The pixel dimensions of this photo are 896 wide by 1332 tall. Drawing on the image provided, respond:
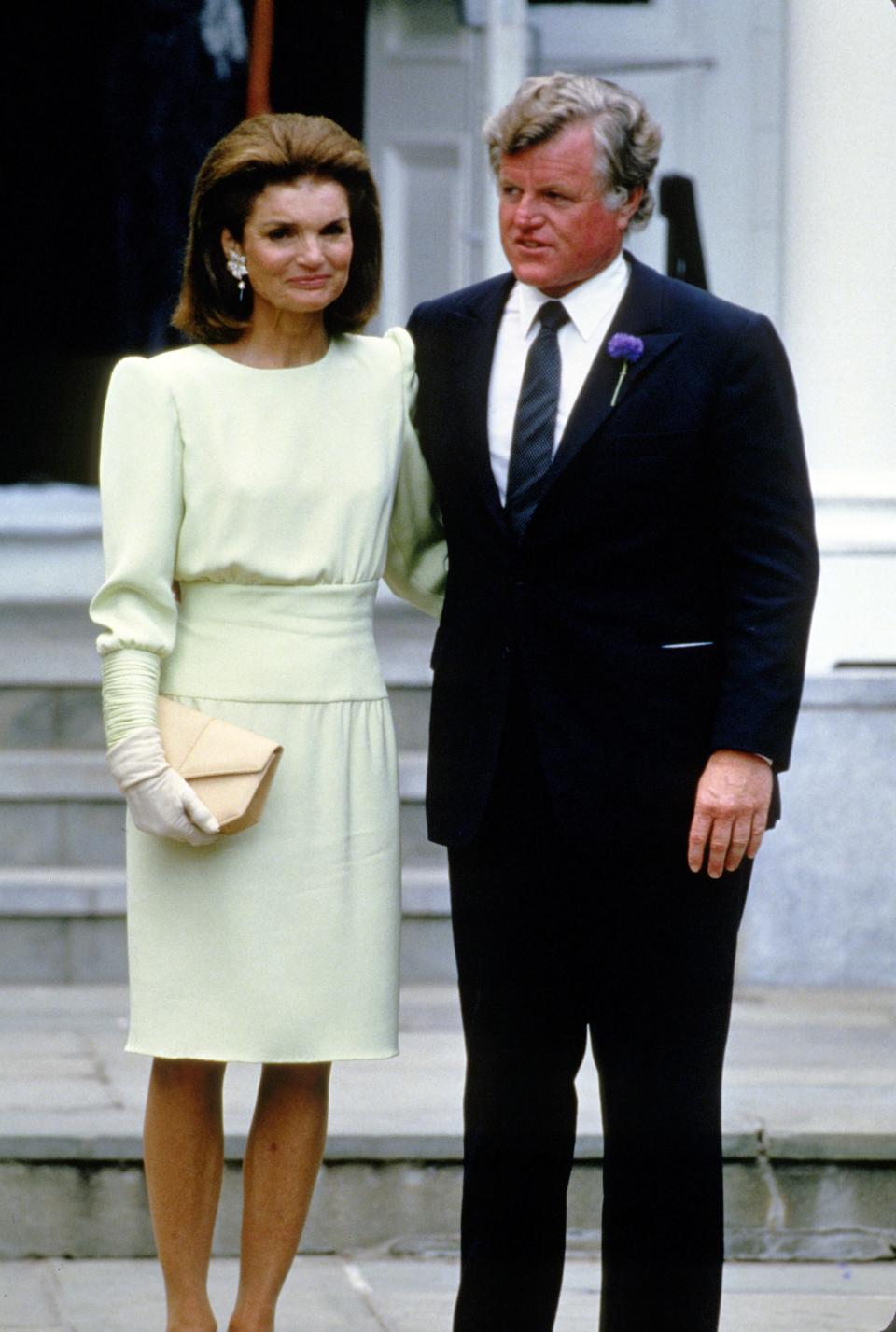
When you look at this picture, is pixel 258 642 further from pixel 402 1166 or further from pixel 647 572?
pixel 402 1166

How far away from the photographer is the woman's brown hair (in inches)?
124

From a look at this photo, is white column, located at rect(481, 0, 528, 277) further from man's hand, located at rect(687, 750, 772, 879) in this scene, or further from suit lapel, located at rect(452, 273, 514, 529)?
man's hand, located at rect(687, 750, 772, 879)

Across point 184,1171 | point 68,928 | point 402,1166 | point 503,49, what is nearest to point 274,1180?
point 184,1171

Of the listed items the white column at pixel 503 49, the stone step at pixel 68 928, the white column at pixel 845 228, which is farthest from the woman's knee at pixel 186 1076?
the white column at pixel 503 49

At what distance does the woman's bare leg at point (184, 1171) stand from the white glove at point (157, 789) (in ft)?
1.28

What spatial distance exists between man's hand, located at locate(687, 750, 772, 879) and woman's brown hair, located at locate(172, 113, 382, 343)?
85 cm

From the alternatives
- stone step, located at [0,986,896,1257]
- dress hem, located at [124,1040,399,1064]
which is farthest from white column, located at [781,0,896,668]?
dress hem, located at [124,1040,399,1064]

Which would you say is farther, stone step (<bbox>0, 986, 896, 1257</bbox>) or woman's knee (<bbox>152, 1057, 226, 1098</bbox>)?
stone step (<bbox>0, 986, 896, 1257</bbox>)

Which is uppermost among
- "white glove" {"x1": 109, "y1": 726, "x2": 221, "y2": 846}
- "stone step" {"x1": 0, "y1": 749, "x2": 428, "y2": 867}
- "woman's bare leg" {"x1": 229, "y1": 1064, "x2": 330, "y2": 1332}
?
"white glove" {"x1": 109, "y1": 726, "x2": 221, "y2": 846}

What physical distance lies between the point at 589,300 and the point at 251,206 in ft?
1.60

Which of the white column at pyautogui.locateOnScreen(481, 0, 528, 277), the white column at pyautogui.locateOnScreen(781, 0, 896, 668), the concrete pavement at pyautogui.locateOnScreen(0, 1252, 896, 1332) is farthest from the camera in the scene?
the white column at pyautogui.locateOnScreen(481, 0, 528, 277)

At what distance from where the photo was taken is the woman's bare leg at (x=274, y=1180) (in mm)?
3326

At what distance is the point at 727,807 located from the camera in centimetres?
305

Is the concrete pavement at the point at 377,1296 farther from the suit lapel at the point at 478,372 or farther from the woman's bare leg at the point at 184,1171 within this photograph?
the suit lapel at the point at 478,372
